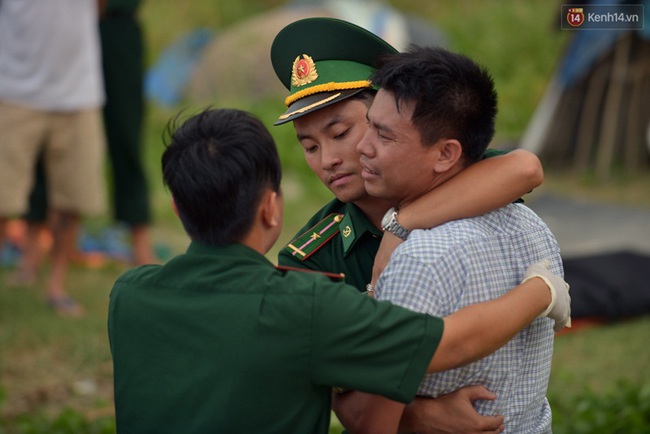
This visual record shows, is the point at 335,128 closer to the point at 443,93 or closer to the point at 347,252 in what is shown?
the point at 347,252

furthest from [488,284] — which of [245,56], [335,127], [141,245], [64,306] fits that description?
[245,56]

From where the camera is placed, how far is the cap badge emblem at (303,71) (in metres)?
2.70

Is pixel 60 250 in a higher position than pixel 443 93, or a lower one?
lower

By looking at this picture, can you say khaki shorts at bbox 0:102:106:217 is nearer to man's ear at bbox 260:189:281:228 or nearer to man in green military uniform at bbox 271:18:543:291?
man in green military uniform at bbox 271:18:543:291

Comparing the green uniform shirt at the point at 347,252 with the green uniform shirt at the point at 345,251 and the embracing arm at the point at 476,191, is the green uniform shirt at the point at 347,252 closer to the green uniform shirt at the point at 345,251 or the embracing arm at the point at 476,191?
the green uniform shirt at the point at 345,251

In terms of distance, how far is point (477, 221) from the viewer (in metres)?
2.13

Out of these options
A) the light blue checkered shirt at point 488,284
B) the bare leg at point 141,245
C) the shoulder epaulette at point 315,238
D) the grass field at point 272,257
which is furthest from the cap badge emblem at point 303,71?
the bare leg at point 141,245

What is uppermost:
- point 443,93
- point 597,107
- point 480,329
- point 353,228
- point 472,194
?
point 443,93

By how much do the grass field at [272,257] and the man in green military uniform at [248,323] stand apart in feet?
6.28

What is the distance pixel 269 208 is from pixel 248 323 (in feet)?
0.86

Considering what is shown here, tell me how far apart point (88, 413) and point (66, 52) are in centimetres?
230

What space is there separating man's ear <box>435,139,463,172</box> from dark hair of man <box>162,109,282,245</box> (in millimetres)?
388

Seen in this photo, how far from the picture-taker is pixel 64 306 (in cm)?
591

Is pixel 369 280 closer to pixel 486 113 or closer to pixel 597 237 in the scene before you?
pixel 486 113
